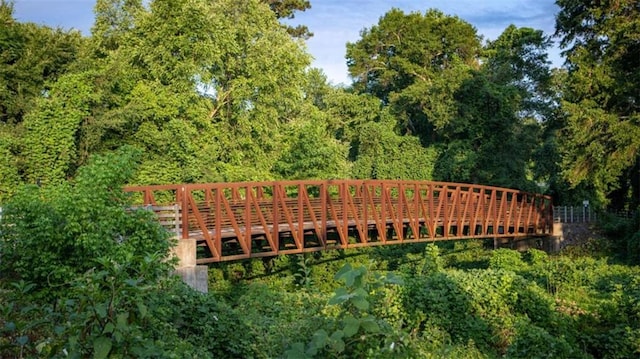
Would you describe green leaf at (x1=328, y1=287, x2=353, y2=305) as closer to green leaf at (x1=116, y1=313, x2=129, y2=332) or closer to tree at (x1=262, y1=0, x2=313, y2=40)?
green leaf at (x1=116, y1=313, x2=129, y2=332)

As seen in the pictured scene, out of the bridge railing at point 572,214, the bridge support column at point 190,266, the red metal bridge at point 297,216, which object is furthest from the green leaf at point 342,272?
the bridge railing at point 572,214

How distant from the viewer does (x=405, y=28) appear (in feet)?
126

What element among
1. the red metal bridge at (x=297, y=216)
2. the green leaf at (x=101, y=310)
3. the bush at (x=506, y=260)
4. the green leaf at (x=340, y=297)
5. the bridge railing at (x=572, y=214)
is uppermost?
the green leaf at (x=340, y=297)

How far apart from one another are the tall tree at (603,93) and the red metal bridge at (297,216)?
4.40 m

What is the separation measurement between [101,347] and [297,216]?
16.8m

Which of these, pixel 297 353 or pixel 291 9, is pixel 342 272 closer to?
pixel 297 353

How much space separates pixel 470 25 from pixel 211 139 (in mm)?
22744

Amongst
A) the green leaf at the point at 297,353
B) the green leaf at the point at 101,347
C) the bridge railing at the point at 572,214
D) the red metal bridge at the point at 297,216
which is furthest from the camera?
the bridge railing at the point at 572,214

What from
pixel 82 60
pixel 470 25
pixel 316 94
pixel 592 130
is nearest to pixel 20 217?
pixel 82 60

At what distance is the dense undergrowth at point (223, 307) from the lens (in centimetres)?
277

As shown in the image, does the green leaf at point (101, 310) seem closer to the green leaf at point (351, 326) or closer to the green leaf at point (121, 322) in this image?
the green leaf at point (121, 322)

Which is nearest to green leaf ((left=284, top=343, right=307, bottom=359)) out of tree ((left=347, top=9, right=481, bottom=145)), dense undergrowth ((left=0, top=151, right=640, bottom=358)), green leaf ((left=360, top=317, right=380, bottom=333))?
dense undergrowth ((left=0, top=151, right=640, bottom=358))

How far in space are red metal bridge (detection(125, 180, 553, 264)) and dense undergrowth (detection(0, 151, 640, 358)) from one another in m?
2.16

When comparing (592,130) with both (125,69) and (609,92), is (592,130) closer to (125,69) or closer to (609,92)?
(609,92)
